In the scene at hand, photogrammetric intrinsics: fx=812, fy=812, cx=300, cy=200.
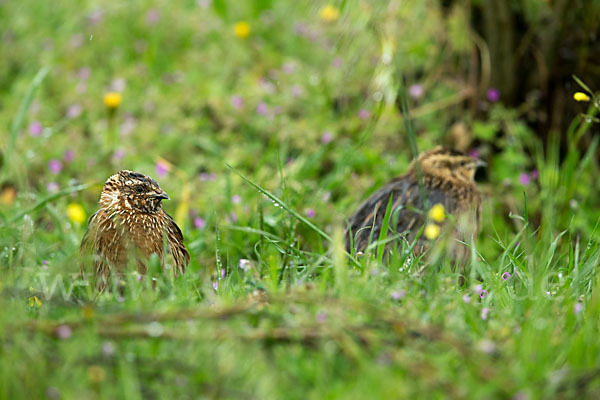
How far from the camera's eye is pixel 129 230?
4.33m

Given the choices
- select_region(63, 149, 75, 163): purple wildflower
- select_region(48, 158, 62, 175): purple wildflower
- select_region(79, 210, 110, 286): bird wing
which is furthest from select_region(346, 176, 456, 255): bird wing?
select_region(63, 149, 75, 163): purple wildflower

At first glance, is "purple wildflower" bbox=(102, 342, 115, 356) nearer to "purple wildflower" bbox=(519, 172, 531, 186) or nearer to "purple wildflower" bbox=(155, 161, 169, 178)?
"purple wildflower" bbox=(155, 161, 169, 178)

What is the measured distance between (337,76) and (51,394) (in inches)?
220

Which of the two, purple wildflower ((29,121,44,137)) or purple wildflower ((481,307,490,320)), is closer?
purple wildflower ((481,307,490,320))

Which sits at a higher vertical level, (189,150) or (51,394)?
(51,394)

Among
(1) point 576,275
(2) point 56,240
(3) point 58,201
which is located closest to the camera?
(1) point 576,275

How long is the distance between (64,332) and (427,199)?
10.1 ft

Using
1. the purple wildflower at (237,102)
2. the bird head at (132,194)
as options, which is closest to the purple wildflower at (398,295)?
the bird head at (132,194)

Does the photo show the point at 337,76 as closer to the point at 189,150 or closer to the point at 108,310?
the point at 189,150

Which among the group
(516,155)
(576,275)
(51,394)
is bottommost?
(516,155)

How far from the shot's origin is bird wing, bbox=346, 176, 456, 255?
477cm

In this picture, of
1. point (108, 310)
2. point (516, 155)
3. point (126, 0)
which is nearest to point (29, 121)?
point (126, 0)

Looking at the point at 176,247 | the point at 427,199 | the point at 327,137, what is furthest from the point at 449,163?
the point at 176,247

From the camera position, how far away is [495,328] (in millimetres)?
2869
